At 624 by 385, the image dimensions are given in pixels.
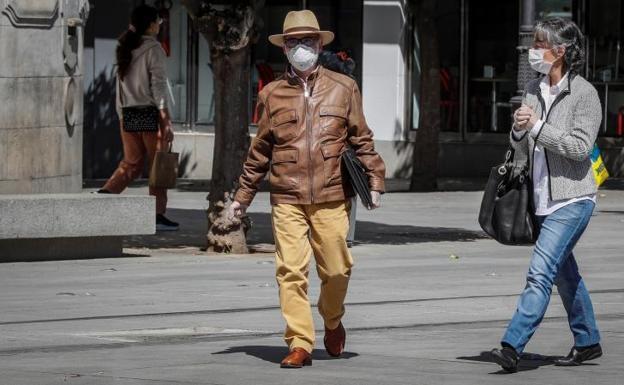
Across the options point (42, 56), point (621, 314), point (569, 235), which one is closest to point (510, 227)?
point (569, 235)


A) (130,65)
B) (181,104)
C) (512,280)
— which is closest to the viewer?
(512,280)

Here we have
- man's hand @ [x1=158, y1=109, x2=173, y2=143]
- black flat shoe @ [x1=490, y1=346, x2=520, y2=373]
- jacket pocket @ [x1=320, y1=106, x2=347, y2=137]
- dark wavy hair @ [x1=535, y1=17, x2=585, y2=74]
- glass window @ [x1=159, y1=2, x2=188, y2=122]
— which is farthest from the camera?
glass window @ [x1=159, y1=2, x2=188, y2=122]

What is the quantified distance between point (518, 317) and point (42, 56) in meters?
7.75

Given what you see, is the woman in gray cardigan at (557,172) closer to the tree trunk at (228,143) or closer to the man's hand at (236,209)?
the man's hand at (236,209)

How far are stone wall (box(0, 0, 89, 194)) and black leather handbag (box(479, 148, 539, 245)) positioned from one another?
7.07m

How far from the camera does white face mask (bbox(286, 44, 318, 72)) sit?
30.6ft

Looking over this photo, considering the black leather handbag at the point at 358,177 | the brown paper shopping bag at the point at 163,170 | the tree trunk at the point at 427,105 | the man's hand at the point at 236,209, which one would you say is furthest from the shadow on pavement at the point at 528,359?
A: the tree trunk at the point at 427,105

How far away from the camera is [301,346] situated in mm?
9062

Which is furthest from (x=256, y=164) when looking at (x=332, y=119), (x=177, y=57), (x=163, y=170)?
(x=177, y=57)

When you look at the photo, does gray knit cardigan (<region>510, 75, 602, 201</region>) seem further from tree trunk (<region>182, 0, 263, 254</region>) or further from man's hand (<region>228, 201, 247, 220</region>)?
tree trunk (<region>182, 0, 263, 254</region>)

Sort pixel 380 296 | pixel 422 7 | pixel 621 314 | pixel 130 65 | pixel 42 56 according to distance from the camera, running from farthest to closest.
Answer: pixel 422 7 → pixel 130 65 → pixel 42 56 → pixel 380 296 → pixel 621 314

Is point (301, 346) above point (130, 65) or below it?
below

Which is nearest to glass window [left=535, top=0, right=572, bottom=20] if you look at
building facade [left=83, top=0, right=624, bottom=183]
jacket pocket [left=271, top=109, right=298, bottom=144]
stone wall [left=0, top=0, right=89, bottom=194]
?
building facade [left=83, top=0, right=624, bottom=183]

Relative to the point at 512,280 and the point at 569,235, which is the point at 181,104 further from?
the point at 569,235
